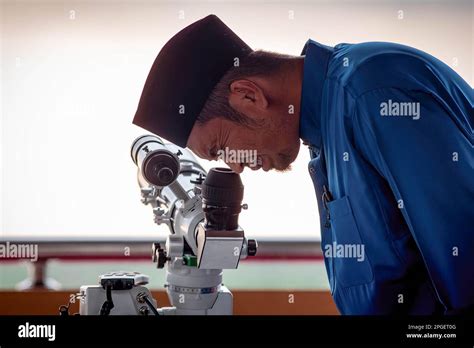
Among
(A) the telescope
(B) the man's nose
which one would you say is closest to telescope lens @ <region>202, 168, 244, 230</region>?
(A) the telescope

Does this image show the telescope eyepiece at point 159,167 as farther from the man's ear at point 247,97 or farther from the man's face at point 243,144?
the man's ear at point 247,97

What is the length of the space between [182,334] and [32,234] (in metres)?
0.45

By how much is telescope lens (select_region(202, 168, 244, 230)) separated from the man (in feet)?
0.40

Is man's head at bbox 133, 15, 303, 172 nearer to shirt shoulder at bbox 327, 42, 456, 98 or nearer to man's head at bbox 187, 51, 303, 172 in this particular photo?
man's head at bbox 187, 51, 303, 172

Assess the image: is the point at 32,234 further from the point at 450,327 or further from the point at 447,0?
the point at 447,0

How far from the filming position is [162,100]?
1.25 meters

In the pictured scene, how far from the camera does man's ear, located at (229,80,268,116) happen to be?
1.22m

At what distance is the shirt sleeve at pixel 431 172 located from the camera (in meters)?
0.99

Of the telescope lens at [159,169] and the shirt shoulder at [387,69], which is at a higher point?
the shirt shoulder at [387,69]

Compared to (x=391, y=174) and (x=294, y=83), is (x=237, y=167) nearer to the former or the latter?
(x=294, y=83)
